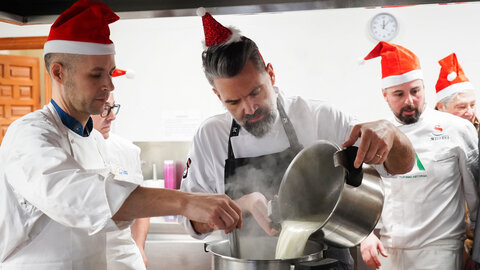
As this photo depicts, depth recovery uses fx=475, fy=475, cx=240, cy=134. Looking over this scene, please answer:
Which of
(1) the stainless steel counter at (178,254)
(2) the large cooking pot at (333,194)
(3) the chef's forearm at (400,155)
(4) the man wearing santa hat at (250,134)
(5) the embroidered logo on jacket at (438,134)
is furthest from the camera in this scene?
(1) the stainless steel counter at (178,254)

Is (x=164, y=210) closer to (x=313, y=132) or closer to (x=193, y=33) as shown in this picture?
(x=313, y=132)

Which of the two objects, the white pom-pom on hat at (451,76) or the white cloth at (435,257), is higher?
the white pom-pom on hat at (451,76)

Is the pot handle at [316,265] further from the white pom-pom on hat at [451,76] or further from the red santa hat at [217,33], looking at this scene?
the white pom-pom on hat at [451,76]

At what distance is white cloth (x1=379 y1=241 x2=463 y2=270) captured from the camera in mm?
2641

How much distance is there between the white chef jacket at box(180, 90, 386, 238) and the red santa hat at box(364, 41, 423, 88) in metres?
1.18

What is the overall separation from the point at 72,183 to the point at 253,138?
2.74 feet

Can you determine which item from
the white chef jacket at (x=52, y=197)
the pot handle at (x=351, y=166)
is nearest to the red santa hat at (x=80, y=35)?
the white chef jacket at (x=52, y=197)

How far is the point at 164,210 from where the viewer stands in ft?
3.95

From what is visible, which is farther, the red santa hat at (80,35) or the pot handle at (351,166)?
the red santa hat at (80,35)

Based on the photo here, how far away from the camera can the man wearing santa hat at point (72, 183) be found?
1.19 meters

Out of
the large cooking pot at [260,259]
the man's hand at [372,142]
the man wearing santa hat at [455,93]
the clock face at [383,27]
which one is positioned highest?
the clock face at [383,27]

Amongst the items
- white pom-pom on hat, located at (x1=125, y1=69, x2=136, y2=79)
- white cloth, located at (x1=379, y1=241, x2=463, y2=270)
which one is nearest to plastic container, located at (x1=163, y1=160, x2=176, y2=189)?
white pom-pom on hat, located at (x1=125, y1=69, x2=136, y2=79)

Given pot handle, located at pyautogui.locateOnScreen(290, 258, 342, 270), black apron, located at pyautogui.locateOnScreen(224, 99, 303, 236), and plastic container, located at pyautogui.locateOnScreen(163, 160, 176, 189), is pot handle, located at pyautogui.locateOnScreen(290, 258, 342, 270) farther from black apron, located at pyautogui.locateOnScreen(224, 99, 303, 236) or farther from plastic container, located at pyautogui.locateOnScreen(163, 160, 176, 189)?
plastic container, located at pyautogui.locateOnScreen(163, 160, 176, 189)

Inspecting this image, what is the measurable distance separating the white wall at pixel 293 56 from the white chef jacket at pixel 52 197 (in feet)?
9.08
